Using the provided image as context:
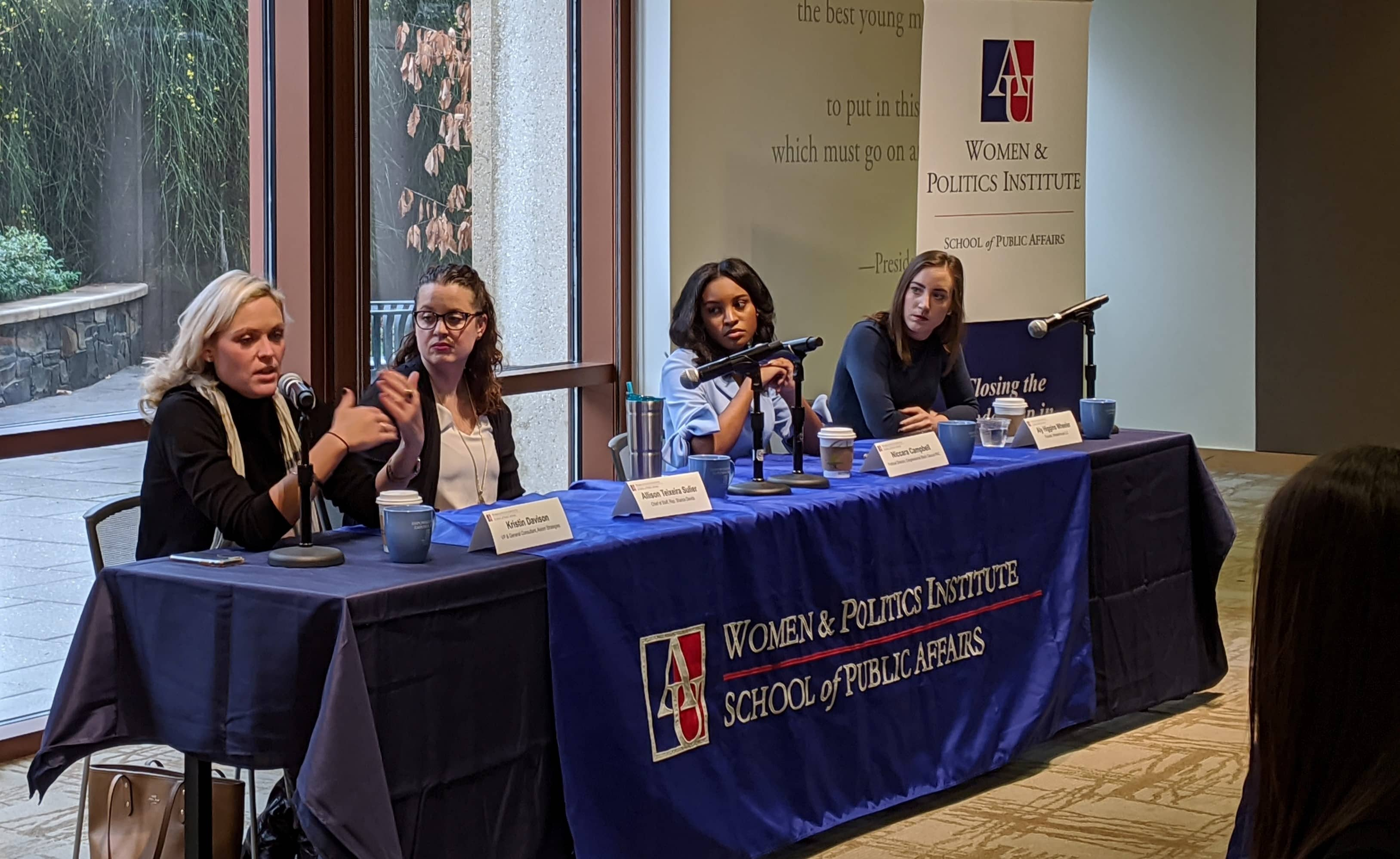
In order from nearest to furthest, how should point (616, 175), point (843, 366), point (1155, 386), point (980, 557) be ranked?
point (980, 557) → point (843, 366) → point (616, 175) → point (1155, 386)

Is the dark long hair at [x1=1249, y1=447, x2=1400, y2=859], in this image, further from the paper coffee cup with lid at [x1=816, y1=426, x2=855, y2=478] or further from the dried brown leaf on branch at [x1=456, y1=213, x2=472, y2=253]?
the dried brown leaf on branch at [x1=456, y1=213, x2=472, y2=253]

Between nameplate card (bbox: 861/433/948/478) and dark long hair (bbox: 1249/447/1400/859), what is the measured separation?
2393 mm

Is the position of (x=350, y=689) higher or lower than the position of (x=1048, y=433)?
lower

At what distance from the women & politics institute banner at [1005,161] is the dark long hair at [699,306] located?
4.24 ft

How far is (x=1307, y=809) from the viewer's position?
993mm

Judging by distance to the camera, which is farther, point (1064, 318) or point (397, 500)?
point (1064, 318)

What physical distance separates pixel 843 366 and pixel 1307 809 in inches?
128

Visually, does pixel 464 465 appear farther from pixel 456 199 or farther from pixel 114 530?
pixel 456 199

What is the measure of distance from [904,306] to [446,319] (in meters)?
1.53

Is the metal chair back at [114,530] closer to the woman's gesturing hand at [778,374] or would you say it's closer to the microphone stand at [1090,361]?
the woman's gesturing hand at [778,374]

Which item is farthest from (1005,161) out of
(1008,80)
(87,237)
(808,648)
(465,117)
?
(87,237)

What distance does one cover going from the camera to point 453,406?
3.20m

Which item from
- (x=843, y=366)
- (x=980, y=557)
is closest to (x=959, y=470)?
(x=980, y=557)

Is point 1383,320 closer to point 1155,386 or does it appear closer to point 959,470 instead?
point 1155,386
